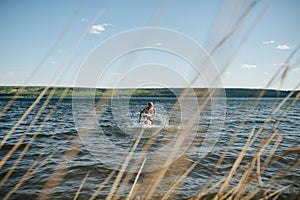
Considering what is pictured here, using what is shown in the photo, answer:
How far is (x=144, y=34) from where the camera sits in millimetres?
1503

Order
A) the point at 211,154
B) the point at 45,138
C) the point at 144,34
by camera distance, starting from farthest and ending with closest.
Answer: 1. the point at 45,138
2. the point at 211,154
3. the point at 144,34

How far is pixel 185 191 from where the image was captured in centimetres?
557

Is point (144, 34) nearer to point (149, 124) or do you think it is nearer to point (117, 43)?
point (117, 43)

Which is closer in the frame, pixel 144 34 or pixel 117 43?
pixel 144 34

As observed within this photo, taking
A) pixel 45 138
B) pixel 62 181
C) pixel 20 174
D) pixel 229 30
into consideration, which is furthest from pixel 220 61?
pixel 45 138

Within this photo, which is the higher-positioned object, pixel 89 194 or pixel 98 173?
pixel 89 194

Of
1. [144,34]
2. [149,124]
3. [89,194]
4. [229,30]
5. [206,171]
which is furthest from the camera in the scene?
[149,124]

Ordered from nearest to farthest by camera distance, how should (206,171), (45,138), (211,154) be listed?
1. (206,171)
2. (211,154)
3. (45,138)

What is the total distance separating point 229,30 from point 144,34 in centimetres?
49

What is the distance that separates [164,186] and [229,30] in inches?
202

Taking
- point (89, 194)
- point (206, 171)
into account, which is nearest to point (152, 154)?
point (206, 171)

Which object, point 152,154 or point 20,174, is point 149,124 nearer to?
point 152,154

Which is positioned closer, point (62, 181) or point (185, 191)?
point (185, 191)

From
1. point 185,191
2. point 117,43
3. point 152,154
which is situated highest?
point 117,43
